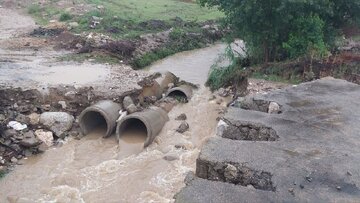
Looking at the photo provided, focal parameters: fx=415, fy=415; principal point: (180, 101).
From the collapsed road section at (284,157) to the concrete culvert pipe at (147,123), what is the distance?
320cm

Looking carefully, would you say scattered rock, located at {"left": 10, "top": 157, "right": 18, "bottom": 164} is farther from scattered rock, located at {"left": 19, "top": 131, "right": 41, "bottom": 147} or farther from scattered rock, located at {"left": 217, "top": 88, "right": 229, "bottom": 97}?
scattered rock, located at {"left": 217, "top": 88, "right": 229, "bottom": 97}

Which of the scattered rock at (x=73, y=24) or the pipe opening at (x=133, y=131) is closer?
the pipe opening at (x=133, y=131)

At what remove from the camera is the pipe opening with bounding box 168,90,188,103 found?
1498 cm

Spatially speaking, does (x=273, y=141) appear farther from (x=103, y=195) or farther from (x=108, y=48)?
(x=108, y=48)

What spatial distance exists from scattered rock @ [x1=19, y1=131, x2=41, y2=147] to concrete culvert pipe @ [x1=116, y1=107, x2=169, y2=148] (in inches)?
88.8

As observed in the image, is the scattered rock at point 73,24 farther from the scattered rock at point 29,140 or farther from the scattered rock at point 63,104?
the scattered rock at point 29,140

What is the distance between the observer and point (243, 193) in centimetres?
618

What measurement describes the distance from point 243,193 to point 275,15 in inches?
403

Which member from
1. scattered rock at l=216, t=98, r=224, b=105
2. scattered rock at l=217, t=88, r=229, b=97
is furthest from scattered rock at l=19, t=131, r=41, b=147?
scattered rock at l=217, t=88, r=229, b=97

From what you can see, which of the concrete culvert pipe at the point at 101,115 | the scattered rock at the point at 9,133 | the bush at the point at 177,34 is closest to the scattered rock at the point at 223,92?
the concrete culvert pipe at the point at 101,115

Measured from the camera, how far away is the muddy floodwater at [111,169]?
941cm

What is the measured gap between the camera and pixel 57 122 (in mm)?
12164

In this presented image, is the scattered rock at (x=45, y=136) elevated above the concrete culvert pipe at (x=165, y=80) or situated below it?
below

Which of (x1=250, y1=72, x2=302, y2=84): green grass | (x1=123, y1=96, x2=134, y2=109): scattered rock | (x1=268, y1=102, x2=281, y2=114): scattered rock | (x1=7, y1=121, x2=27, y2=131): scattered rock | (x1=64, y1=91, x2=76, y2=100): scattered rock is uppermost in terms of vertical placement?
(x1=268, y1=102, x2=281, y2=114): scattered rock
